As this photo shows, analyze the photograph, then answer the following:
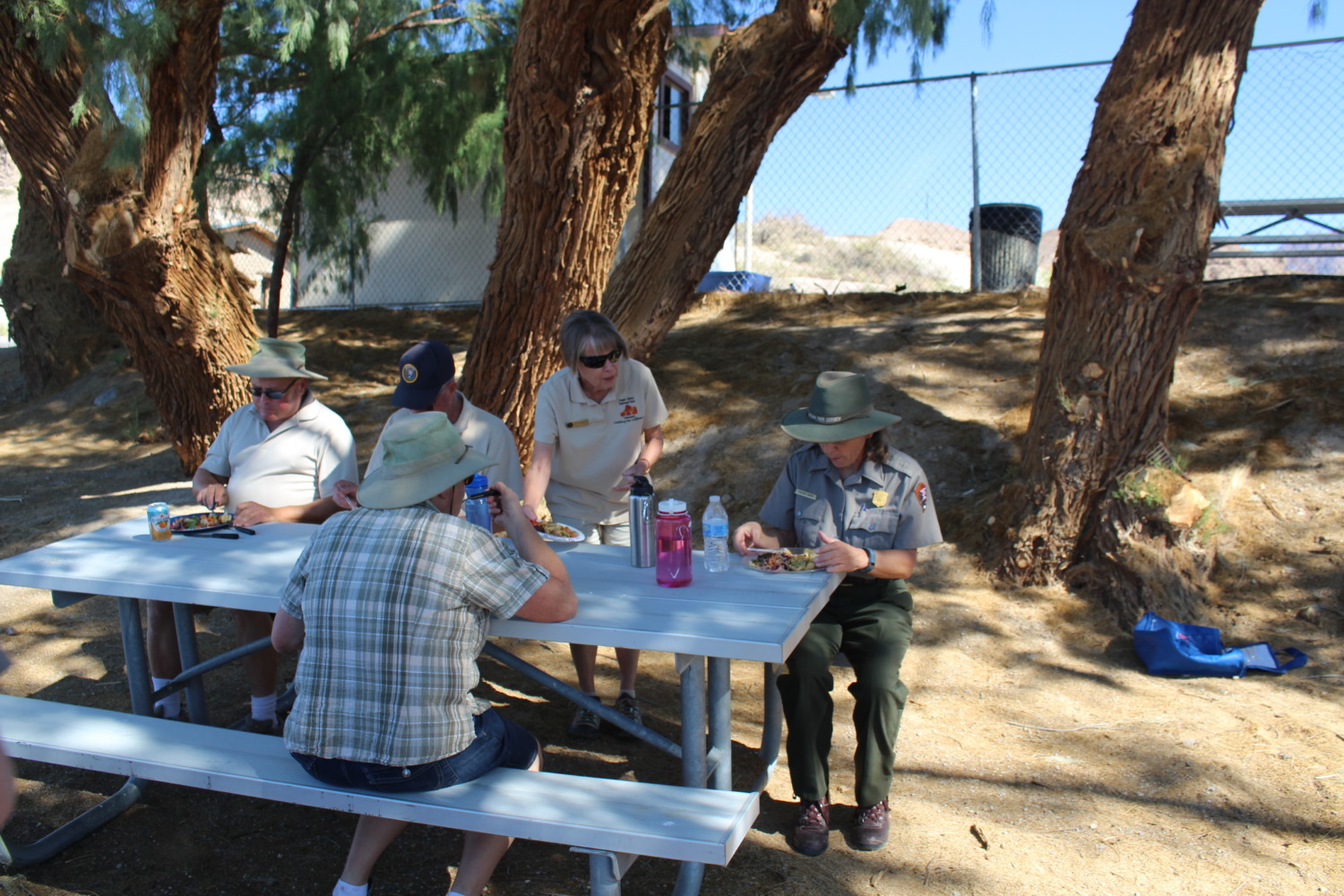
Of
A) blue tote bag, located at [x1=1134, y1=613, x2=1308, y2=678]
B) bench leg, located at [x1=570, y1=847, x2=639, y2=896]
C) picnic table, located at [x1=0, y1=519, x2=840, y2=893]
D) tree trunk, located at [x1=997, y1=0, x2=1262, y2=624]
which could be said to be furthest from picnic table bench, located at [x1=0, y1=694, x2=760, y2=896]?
tree trunk, located at [x1=997, y1=0, x2=1262, y2=624]

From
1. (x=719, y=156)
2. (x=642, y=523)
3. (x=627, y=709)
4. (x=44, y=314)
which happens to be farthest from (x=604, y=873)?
(x=44, y=314)

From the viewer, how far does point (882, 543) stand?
312 centimetres

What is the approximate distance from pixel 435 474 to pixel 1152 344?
3713 millimetres

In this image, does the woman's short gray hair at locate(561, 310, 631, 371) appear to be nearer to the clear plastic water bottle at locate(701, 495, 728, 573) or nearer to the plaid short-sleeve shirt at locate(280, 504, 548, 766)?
the clear plastic water bottle at locate(701, 495, 728, 573)

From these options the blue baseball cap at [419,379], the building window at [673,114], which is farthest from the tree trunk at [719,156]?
the building window at [673,114]

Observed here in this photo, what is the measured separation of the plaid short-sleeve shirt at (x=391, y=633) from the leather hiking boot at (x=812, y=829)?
3.67 ft

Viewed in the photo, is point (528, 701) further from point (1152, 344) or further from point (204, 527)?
point (1152, 344)

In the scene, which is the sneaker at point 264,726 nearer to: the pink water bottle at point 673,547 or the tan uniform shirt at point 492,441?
the tan uniform shirt at point 492,441

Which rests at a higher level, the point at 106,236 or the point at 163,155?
the point at 163,155

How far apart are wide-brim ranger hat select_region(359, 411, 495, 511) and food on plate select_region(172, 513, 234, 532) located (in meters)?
1.35

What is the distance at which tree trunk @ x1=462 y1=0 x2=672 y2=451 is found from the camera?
473cm

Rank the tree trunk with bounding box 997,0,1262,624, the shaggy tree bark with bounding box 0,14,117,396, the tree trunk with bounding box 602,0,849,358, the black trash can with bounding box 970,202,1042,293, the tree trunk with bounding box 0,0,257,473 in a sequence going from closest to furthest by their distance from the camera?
the tree trunk with bounding box 997,0,1262,624 → the tree trunk with bounding box 0,0,257,473 → the tree trunk with bounding box 602,0,849,358 → the black trash can with bounding box 970,202,1042,293 → the shaggy tree bark with bounding box 0,14,117,396

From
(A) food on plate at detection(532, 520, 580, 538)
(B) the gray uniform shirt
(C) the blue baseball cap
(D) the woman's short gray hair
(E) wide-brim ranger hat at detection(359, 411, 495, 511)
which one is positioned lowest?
(A) food on plate at detection(532, 520, 580, 538)

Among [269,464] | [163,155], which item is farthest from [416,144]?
[269,464]
